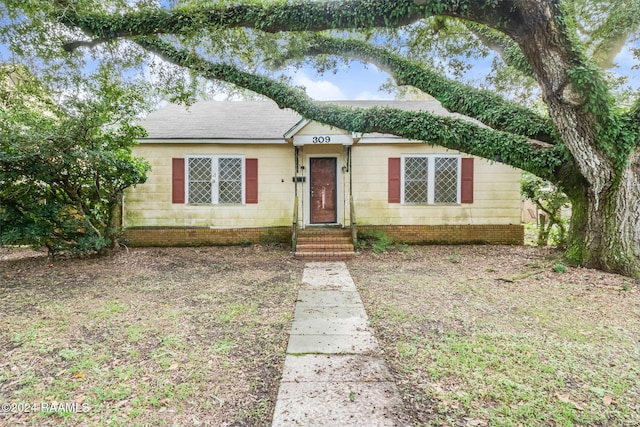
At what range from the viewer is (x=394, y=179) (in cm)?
938

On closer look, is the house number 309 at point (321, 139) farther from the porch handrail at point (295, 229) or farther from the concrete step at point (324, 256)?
the concrete step at point (324, 256)

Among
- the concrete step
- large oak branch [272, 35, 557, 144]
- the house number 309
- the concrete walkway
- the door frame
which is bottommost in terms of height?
the concrete walkway

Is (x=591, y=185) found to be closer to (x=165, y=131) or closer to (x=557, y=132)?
(x=557, y=132)

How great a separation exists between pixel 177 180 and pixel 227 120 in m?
2.60

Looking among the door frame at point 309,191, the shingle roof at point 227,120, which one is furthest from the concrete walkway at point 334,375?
the shingle roof at point 227,120

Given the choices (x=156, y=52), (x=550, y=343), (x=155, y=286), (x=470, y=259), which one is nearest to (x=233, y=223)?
(x=155, y=286)

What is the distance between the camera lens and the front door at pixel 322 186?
31.5 feet

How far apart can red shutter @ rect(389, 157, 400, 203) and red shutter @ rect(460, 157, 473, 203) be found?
1.88 metres

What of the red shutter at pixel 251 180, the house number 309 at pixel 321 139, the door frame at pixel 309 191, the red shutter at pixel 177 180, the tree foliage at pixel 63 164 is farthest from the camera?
the door frame at pixel 309 191

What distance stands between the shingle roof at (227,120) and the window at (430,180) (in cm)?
204

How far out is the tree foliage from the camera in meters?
5.89

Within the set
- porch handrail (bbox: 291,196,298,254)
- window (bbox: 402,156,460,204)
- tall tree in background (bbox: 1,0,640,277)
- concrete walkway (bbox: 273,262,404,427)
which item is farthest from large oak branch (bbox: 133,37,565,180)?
concrete walkway (bbox: 273,262,404,427)

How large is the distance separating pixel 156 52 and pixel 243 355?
6.95 meters

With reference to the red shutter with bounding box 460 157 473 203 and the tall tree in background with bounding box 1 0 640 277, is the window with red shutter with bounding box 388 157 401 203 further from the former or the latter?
the tall tree in background with bounding box 1 0 640 277
